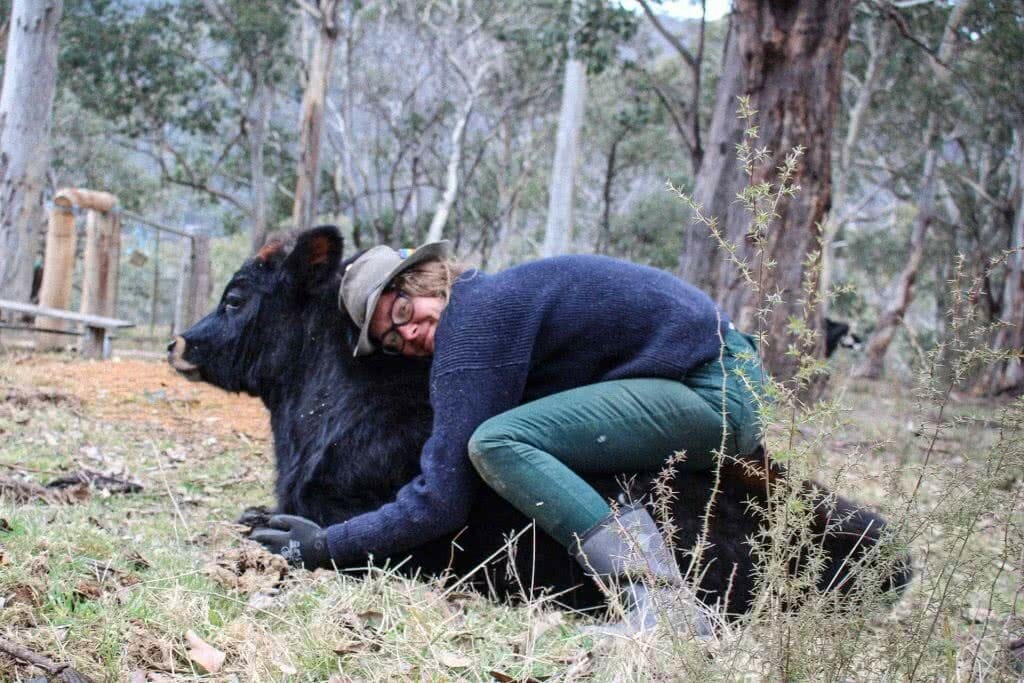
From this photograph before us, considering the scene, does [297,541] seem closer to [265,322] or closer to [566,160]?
[265,322]

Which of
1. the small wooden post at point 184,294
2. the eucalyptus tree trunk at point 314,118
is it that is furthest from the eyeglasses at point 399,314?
the eucalyptus tree trunk at point 314,118

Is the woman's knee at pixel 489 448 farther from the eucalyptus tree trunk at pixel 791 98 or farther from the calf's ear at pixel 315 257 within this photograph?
the eucalyptus tree trunk at pixel 791 98

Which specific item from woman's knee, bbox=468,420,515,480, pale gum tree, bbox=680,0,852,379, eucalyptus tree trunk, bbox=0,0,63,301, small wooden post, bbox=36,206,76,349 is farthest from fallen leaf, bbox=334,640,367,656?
small wooden post, bbox=36,206,76,349

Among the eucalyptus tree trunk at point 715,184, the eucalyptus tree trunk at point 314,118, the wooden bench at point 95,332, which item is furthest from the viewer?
the eucalyptus tree trunk at point 314,118

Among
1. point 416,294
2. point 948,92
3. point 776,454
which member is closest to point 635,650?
point 776,454

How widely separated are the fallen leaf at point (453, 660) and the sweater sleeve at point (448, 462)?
32.6 inches

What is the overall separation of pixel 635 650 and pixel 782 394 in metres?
0.81

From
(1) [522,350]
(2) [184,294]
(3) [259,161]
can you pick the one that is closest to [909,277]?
(3) [259,161]

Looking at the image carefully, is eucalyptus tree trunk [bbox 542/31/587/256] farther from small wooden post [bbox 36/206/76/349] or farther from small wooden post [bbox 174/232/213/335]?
small wooden post [bbox 36/206/76/349]

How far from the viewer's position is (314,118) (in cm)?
1725

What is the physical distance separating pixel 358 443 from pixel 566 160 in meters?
16.6

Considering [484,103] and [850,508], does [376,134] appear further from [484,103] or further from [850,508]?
[850,508]

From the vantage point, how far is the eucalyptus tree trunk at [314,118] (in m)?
17.0

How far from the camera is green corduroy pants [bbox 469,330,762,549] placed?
357cm
